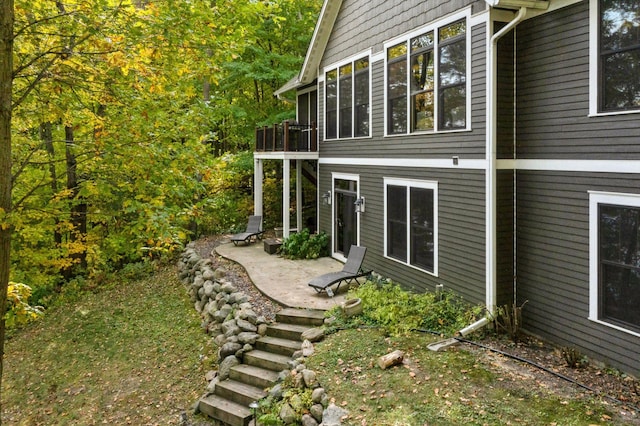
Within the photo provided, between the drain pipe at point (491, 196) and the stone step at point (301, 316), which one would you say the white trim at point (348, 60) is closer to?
the drain pipe at point (491, 196)

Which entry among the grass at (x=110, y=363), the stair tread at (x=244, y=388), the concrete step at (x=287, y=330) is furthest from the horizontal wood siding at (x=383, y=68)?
the grass at (x=110, y=363)

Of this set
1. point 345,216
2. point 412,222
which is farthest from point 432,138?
point 345,216

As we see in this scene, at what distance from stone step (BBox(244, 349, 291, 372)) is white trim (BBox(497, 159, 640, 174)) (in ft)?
16.5

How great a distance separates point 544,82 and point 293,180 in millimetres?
13540

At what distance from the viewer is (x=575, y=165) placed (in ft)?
22.8

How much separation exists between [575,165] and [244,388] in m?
6.39

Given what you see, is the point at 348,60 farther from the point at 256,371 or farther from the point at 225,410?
the point at 225,410

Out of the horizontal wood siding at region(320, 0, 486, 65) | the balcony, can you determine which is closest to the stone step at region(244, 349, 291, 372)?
the horizontal wood siding at region(320, 0, 486, 65)

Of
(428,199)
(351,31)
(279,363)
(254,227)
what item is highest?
(351,31)

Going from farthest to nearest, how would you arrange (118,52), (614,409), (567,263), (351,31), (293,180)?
(293,180) < (351,31) < (567,263) < (118,52) < (614,409)

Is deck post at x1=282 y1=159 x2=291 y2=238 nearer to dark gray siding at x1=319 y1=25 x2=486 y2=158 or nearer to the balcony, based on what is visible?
the balcony

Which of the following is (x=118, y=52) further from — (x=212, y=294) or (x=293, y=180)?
(x=293, y=180)

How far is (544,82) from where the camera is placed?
7465 millimetres

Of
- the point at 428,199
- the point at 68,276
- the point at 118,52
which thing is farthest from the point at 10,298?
the point at 68,276
